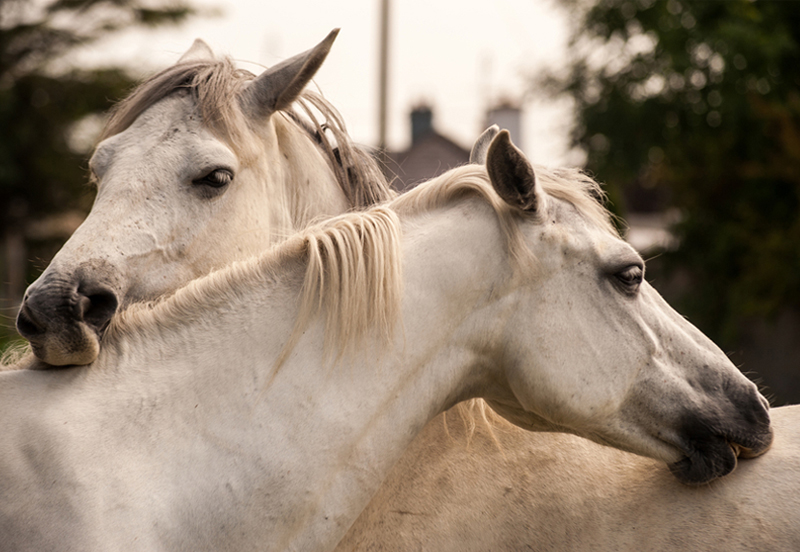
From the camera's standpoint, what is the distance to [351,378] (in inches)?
73.4

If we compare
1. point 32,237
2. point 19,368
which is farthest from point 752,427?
point 32,237

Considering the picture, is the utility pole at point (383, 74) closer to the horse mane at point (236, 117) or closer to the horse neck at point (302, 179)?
the horse mane at point (236, 117)

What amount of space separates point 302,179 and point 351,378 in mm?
1448

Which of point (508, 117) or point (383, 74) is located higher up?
point (383, 74)

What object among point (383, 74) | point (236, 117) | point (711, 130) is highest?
point (236, 117)

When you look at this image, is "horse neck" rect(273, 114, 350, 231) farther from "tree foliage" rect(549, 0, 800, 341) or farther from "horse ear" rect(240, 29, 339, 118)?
"tree foliage" rect(549, 0, 800, 341)

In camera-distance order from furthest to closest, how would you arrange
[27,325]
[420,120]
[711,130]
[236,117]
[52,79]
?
[420,120] < [52,79] < [711,130] < [236,117] < [27,325]

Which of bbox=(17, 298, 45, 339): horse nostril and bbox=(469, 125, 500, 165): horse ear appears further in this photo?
bbox=(469, 125, 500, 165): horse ear

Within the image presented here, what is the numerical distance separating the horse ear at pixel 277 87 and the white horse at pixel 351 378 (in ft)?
3.31

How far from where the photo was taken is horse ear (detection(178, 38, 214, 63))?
3.24 m

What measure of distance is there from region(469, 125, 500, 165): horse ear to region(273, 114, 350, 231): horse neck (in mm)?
742

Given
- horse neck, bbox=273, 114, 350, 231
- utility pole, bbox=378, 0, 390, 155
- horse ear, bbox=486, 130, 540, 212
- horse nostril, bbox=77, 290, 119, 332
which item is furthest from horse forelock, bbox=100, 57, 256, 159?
utility pole, bbox=378, 0, 390, 155

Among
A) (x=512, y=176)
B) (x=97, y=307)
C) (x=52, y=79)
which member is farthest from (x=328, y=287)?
(x=52, y=79)

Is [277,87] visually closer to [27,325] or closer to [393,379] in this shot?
[27,325]
